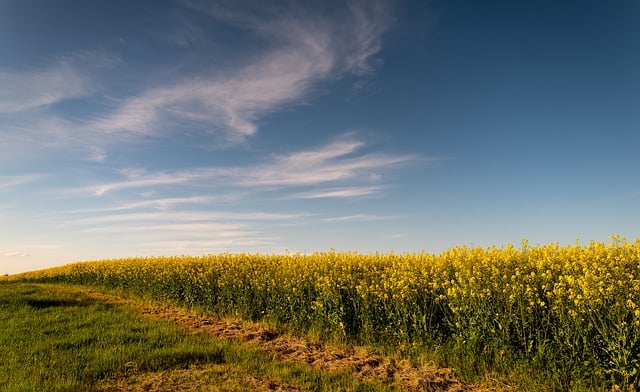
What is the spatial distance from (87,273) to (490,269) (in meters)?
36.3

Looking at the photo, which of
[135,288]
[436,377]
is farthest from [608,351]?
[135,288]

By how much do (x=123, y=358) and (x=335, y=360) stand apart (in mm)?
5425

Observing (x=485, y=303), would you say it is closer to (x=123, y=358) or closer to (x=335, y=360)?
(x=335, y=360)

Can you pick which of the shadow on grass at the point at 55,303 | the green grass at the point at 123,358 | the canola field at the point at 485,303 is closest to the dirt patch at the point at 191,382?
the green grass at the point at 123,358

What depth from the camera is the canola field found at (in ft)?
26.0

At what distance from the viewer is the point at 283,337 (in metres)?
13.0

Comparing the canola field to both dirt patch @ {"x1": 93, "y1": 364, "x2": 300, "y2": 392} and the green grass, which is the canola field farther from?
dirt patch @ {"x1": 93, "y1": 364, "x2": 300, "y2": 392}

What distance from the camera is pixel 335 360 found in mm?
10500

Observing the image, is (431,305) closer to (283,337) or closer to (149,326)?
(283,337)

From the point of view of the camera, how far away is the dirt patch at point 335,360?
882 centimetres

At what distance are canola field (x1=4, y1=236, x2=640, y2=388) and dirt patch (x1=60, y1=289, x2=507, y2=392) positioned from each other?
0.68 meters

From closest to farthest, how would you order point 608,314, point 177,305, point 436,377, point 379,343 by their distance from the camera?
1. point 608,314
2. point 436,377
3. point 379,343
4. point 177,305

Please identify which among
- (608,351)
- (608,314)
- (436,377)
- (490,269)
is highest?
(490,269)

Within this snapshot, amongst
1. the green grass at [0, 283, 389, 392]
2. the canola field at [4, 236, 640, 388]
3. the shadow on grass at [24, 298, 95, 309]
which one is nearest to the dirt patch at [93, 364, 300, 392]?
the green grass at [0, 283, 389, 392]
